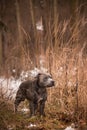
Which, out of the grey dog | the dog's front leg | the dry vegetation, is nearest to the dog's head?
the grey dog

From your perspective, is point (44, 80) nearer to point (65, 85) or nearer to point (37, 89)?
point (37, 89)

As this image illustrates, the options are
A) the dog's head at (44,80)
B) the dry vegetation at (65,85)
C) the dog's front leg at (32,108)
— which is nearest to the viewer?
the dog's head at (44,80)

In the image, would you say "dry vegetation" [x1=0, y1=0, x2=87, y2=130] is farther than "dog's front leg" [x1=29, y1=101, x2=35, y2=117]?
Yes

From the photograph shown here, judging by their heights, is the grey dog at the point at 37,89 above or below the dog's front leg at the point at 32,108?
above

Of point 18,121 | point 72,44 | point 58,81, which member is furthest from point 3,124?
point 72,44

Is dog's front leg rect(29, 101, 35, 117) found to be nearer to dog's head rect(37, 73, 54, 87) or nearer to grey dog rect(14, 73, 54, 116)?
grey dog rect(14, 73, 54, 116)

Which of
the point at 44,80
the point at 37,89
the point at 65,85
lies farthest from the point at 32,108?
the point at 65,85

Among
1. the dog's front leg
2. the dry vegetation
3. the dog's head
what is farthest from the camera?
the dry vegetation

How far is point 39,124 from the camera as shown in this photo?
308 inches

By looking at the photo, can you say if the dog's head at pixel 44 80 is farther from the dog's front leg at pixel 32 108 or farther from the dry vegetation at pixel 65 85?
the dry vegetation at pixel 65 85

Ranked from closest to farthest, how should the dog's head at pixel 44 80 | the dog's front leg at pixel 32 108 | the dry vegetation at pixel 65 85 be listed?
the dog's head at pixel 44 80
the dog's front leg at pixel 32 108
the dry vegetation at pixel 65 85

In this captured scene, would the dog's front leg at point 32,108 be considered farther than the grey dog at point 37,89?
Yes

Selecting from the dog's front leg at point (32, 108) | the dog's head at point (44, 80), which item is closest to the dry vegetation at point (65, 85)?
the dog's front leg at point (32, 108)

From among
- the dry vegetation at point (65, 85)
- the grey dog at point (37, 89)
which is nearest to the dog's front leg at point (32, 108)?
the grey dog at point (37, 89)
